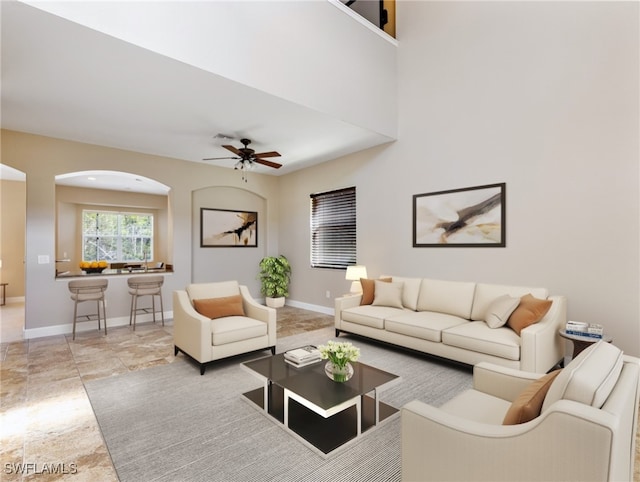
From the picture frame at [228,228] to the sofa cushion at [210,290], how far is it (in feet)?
8.97

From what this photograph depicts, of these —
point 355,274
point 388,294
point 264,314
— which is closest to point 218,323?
point 264,314

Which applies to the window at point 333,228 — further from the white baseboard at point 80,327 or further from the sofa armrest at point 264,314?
the white baseboard at point 80,327

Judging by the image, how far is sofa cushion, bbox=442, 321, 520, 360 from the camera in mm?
3105

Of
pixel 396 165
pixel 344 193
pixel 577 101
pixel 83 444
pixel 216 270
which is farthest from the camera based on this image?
pixel 216 270

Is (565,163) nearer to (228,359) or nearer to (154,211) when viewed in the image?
(228,359)

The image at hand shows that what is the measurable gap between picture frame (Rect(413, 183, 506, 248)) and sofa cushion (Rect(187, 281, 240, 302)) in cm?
275

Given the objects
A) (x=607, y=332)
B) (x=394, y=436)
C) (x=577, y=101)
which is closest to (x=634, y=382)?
(x=394, y=436)

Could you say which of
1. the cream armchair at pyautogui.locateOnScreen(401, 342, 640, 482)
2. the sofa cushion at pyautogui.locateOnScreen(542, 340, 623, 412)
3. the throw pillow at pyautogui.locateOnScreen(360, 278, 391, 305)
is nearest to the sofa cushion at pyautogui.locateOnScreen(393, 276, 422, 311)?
the throw pillow at pyautogui.locateOnScreen(360, 278, 391, 305)

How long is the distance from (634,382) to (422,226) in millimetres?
3712

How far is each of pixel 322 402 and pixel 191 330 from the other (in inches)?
77.4

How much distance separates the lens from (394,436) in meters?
2.33

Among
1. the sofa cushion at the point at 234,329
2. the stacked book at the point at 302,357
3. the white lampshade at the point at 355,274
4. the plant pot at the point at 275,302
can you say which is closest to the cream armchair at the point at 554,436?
the stacked book at the point at 302,357

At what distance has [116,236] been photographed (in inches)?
380

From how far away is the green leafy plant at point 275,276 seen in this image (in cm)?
716
